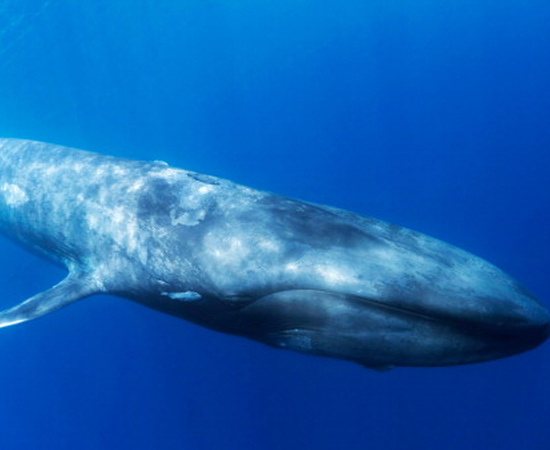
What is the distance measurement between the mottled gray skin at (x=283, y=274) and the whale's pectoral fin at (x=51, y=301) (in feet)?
0.07

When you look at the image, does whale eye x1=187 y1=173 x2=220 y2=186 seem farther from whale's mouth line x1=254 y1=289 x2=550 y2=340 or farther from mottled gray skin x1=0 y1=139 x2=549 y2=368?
whale's mouth line x1=254 y1=289 x2=550 y2=340

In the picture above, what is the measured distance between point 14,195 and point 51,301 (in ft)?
9.52

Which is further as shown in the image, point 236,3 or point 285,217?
point 236,3

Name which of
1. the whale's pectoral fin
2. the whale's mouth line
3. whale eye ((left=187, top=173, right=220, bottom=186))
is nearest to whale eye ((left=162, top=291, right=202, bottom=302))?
the whale's pectoral fin

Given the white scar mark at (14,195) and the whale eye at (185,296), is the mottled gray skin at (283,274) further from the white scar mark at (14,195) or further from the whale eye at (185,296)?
the white scar mark at (14,195)

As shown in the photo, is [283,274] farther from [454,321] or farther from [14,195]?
[14,195]

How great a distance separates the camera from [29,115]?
119 feet

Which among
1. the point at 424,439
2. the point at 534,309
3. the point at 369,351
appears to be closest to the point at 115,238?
the point at 369,351

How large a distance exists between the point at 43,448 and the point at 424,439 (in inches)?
655

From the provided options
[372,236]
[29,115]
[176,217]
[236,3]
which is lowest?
[372,236]

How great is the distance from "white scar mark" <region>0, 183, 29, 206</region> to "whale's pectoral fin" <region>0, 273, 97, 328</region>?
225 cm

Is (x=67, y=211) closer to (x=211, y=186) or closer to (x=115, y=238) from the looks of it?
(x=115, y=238)

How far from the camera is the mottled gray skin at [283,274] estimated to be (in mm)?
4328

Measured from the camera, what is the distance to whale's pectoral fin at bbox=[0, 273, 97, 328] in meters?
6.35
